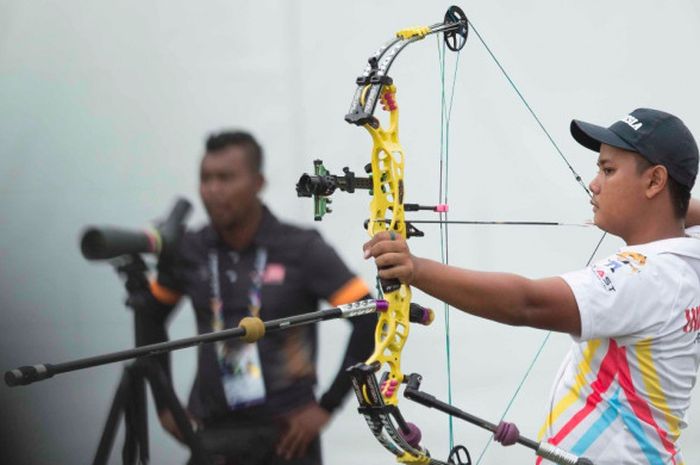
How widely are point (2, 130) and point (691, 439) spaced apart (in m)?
1.94

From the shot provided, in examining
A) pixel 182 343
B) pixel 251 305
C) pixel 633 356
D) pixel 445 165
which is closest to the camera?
pixel 182 343

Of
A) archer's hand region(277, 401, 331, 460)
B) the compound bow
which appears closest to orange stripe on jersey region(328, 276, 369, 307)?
archer's hand region(277, 401, 331, 460)

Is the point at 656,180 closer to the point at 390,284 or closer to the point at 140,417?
the point at 390,284

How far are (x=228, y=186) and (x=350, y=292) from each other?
0.39m

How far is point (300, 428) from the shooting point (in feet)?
8.69

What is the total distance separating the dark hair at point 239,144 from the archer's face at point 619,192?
1.04 meters

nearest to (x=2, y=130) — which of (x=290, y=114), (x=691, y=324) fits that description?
(x=290, y=114)

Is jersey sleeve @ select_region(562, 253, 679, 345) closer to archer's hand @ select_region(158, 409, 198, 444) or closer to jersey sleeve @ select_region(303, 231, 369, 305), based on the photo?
jersey sleeve @ select_region(303, 231, 369, 305)

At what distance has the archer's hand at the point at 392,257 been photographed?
157 cm

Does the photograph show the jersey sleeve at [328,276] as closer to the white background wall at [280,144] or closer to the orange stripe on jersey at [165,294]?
the white background wall at [280,144]

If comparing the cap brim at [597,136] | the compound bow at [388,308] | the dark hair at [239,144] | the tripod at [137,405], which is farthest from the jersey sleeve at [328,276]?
the cap brim at [597,136]

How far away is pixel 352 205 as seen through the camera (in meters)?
2.70

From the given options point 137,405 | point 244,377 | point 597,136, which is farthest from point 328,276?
point 597,136

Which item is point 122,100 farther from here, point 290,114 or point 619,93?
point 619,93
